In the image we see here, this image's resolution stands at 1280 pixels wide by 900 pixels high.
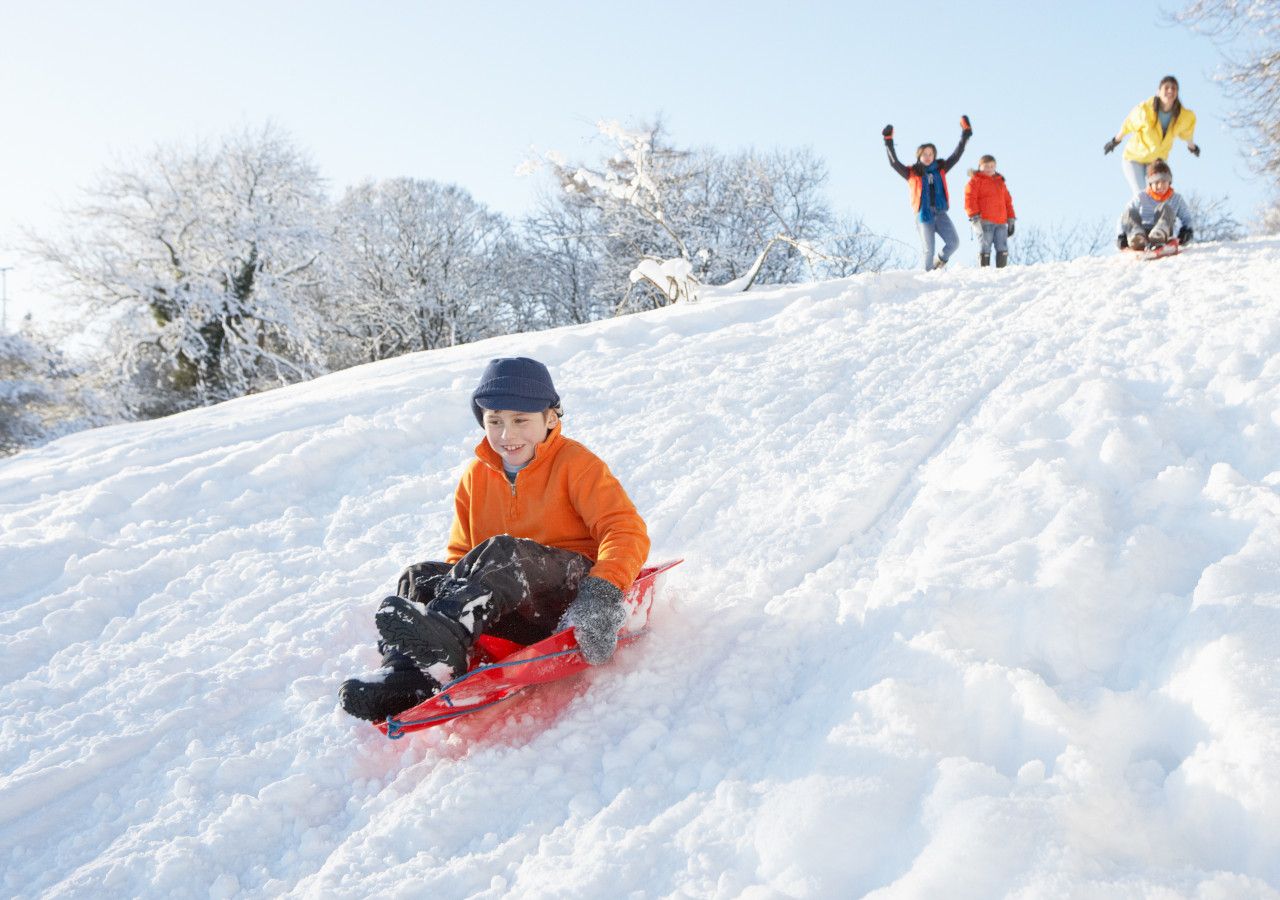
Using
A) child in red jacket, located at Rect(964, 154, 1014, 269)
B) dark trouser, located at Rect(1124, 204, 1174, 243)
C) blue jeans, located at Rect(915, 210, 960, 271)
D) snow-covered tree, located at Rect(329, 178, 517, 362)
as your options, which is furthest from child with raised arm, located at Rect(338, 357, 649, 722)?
snow-covered tree, located at Rect(329, 178, 517, 362)

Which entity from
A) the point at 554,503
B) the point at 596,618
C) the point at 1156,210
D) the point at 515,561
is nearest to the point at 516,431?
the point at 554,503

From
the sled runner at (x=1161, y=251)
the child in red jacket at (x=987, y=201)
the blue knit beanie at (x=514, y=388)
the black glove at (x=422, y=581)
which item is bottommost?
the black glove at (x=422, y=581)

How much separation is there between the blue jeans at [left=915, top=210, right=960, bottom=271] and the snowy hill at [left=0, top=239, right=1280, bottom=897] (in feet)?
14.0

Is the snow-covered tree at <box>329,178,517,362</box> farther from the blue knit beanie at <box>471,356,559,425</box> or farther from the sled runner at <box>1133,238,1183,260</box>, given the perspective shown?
the blue knit beanie at <box>471,356,559,425</box>

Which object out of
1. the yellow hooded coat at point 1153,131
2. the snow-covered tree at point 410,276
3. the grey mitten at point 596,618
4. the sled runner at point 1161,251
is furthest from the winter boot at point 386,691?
the snow-covered tree at point 410,276

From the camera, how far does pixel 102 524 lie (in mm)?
3826

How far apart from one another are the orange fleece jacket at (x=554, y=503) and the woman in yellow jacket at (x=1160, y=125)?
20.6 ft

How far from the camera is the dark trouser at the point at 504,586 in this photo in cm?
221

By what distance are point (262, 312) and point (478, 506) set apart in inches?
660

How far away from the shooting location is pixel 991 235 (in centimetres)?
895

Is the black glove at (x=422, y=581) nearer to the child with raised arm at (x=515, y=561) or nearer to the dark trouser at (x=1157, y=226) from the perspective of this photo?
the child with raised arm at (x=515, y=561)

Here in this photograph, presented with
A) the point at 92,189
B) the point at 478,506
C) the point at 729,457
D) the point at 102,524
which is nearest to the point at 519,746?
the point at 478,506

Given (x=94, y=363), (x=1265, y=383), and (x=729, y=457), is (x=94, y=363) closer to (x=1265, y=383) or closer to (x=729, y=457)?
(x=729, y=457)

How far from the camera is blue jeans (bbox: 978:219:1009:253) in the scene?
8891 millimetres
